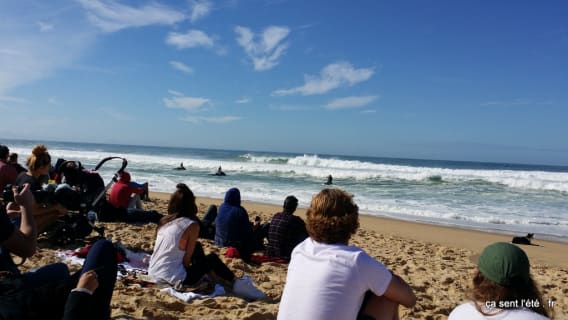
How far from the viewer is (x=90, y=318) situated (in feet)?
6.81

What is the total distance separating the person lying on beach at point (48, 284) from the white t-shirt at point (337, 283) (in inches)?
41.2

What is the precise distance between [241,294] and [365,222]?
6.66 meters

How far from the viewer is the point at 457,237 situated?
882cm

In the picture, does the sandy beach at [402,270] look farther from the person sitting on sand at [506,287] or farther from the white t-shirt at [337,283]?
the white t-shirt at [337,283]

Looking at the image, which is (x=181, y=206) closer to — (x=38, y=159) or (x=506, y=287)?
(x=38, y=159)

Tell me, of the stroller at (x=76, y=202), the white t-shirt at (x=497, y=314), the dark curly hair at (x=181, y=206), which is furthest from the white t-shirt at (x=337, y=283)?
the stroller at (x=76, y=202)

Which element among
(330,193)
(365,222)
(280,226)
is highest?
(330,193)

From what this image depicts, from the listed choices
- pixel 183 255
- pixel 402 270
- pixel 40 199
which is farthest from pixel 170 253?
pixel 402 270

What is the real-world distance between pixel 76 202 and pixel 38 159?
2.27ft

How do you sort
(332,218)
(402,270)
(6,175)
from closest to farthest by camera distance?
(332,218), (402,270), (6,175)

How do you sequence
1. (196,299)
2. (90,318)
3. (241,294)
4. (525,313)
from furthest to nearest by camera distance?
1. (241,294)
2. (196,299)
3. (90,318)
4. (525,313)

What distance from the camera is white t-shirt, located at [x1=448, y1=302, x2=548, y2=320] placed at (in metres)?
1.57

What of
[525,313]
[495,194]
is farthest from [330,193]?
[495,194]

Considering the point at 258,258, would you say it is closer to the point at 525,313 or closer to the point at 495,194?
the point at 525,313
